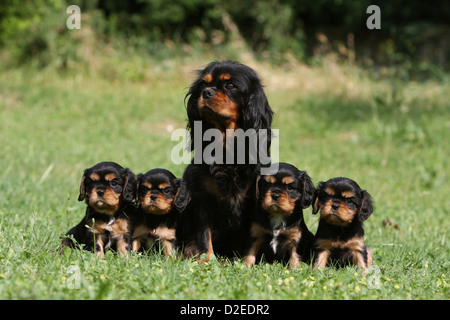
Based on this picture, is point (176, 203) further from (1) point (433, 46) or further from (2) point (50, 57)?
(1) point (433, 46)

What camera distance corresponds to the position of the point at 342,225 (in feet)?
14.8

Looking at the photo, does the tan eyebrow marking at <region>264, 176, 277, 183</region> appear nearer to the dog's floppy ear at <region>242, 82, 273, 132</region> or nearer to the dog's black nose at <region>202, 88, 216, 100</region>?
the dog's floppy ear at <region>242, 82, 273, 132</region>

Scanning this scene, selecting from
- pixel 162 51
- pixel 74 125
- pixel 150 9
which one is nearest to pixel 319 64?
pixel 162 51

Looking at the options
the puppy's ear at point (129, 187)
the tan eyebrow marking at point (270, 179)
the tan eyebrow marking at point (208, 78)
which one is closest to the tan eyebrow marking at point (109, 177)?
the puppy's ear at point (129, 187)

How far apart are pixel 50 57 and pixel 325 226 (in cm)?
1312

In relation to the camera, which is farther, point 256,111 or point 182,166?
point 182,166

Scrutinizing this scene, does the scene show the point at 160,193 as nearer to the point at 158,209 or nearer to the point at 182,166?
the point at 158,209

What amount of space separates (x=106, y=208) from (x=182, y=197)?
0.64 metres

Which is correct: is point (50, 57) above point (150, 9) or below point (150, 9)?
below

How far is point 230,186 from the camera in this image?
4.58 m

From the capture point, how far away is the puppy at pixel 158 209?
4.63m

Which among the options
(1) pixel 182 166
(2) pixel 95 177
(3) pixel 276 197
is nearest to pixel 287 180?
(3) pixel 276 197

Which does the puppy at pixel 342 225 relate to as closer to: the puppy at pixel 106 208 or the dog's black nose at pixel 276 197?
the dog's black nose at pixel 276 197

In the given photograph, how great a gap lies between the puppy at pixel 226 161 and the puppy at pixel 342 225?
0.60m
